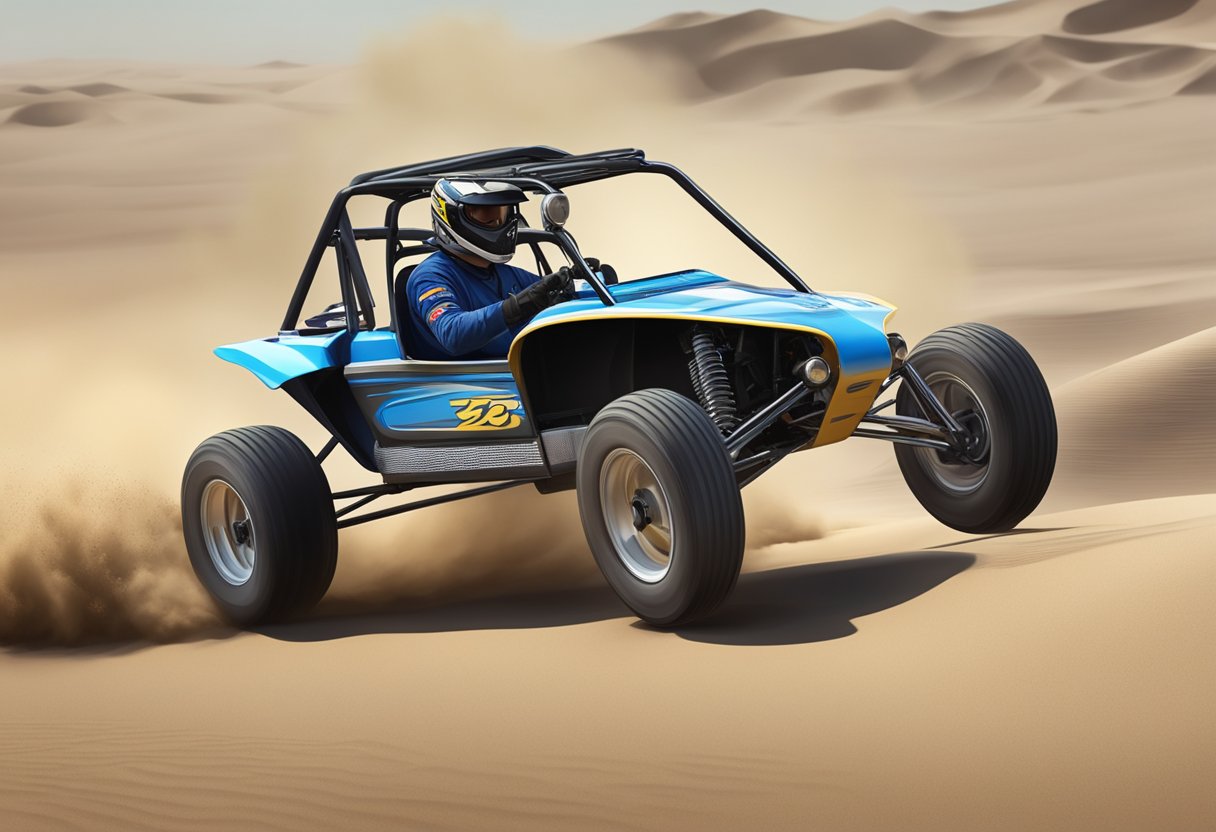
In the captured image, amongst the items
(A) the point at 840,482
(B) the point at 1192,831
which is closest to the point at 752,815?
(B) the point at 1192,831

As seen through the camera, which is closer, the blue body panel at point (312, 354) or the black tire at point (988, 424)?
the black tire at point (988, 424)

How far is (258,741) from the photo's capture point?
5117 millimetres

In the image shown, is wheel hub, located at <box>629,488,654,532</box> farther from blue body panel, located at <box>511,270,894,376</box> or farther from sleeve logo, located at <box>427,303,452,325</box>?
sleeve logo, located at <box>427,303,452,325</box>

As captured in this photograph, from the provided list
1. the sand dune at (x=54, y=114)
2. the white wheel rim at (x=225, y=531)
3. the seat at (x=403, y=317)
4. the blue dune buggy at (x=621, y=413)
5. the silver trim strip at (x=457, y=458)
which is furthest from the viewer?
the sand dune at (x=54, y=114)

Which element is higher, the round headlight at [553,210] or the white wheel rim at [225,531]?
the round headlight at [553,210]

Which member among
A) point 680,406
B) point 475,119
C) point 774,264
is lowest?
point 680,406

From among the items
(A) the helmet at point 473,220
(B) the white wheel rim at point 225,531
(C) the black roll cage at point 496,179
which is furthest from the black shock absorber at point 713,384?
(B) the white wheel rim at point 225,531

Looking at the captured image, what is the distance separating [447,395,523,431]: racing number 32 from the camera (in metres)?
6.64

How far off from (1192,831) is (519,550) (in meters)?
5.29

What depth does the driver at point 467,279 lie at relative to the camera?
6645 mm

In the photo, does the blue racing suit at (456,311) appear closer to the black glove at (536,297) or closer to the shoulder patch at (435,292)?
the shoulder patch at (435,292)

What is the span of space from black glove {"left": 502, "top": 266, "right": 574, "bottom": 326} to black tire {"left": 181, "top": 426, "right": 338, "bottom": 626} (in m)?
1.18

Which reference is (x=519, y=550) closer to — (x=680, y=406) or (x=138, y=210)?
(x=680, y=406)

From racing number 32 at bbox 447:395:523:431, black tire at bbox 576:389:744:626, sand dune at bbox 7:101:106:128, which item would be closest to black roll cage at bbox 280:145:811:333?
racing number 32 at bbox 447:395:523:431
